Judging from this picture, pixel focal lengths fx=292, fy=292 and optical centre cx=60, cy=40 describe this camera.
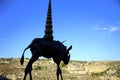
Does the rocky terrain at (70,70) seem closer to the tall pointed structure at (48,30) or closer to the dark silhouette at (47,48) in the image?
the dark silhouette at (47,48)

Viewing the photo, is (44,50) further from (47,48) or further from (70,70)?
(70,70)

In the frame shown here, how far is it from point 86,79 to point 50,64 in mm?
13019

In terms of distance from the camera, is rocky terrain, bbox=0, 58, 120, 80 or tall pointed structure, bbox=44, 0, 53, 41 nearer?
tall pointed structure, bbox=44, 0, 53, 41

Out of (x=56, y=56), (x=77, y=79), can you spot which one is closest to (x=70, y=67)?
(x=77, y=79)

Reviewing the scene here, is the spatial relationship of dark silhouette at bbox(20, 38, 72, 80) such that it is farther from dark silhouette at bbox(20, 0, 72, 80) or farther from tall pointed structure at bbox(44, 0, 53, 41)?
tall pointed structure at bbox(44, 0, 53, 41)

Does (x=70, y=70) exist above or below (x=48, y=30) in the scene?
below

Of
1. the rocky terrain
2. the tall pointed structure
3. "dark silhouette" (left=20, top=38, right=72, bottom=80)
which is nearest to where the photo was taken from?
"dark silhouette" (left=20, top=38, right=72, bottom=80)

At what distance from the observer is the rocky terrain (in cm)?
6744

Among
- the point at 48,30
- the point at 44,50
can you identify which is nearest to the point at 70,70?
the point at 48,30

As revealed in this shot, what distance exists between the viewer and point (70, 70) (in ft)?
252

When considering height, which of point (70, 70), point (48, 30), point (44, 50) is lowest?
point (44, 50)

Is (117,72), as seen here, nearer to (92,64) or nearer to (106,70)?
(106,70)

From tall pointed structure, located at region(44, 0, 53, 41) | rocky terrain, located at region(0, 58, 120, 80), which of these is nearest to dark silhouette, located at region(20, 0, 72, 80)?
tall pointed structure, located at region(44, 0, 53, 41)

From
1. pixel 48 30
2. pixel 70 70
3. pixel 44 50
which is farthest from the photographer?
pixel 70 70
